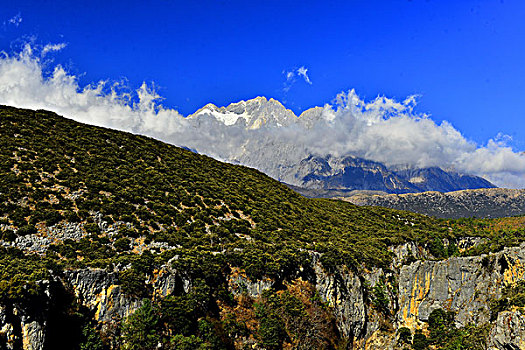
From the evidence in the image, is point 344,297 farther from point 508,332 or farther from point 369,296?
point 508,332

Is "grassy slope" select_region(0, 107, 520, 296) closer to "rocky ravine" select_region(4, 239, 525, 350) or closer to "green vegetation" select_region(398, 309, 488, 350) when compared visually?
"rocky ravine" select_region(4, 239, 525, 350)

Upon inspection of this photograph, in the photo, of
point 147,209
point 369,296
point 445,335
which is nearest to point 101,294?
point 147,209

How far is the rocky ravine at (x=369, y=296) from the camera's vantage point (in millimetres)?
21141

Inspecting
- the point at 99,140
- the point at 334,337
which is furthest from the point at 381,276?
the point at 99,140

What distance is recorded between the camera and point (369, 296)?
43375 millimetres

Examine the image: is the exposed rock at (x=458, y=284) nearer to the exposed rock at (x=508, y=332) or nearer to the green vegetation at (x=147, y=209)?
the exposed rock at (x=508, y=332)

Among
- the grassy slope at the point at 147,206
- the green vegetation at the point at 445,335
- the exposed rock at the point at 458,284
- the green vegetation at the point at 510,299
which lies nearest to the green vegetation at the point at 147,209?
the grassy slope at the point at 147,206

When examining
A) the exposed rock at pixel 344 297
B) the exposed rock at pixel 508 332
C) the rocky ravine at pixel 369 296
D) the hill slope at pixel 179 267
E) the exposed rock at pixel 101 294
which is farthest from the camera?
the exposed rock at pixel 344 297

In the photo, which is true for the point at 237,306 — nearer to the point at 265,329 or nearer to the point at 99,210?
the point at 265,329

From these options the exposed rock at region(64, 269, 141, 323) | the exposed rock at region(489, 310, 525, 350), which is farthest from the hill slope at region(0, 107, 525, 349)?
the exposed rock at region(489, 310, 525, 350)

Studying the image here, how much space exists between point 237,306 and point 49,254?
17.4 meters

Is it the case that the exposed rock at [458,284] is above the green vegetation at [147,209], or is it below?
below

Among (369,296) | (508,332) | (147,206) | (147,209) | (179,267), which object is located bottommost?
(369,296)

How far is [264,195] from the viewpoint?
65.1 meters
